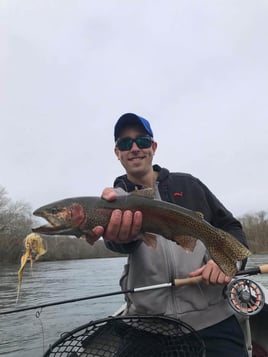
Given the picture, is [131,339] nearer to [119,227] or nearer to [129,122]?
[119,227]

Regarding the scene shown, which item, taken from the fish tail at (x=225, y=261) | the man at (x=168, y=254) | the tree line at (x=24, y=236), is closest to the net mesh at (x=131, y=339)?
the man at (x=168, y=254)

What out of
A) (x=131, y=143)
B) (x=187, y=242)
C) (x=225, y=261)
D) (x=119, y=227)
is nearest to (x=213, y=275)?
(x=225, y=261)

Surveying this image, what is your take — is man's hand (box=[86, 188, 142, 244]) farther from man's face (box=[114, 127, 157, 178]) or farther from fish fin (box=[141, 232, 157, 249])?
man's face (box=[114, 127, 157, 178])

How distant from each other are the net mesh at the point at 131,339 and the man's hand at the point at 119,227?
69cm

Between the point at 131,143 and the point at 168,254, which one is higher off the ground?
the point at 131,143

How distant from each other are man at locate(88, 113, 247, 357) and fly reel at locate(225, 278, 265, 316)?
13 centimetres

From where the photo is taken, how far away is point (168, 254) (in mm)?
3062

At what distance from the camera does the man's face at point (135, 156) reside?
3.33m

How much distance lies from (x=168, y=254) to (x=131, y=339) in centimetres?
72

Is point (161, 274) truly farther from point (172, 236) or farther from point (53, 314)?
point (53, 314)

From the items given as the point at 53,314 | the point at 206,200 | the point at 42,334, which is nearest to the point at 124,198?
the point at 206,200

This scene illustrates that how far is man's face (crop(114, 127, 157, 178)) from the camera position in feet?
10.9

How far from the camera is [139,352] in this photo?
113 inches

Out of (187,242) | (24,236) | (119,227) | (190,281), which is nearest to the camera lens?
(119,227)
